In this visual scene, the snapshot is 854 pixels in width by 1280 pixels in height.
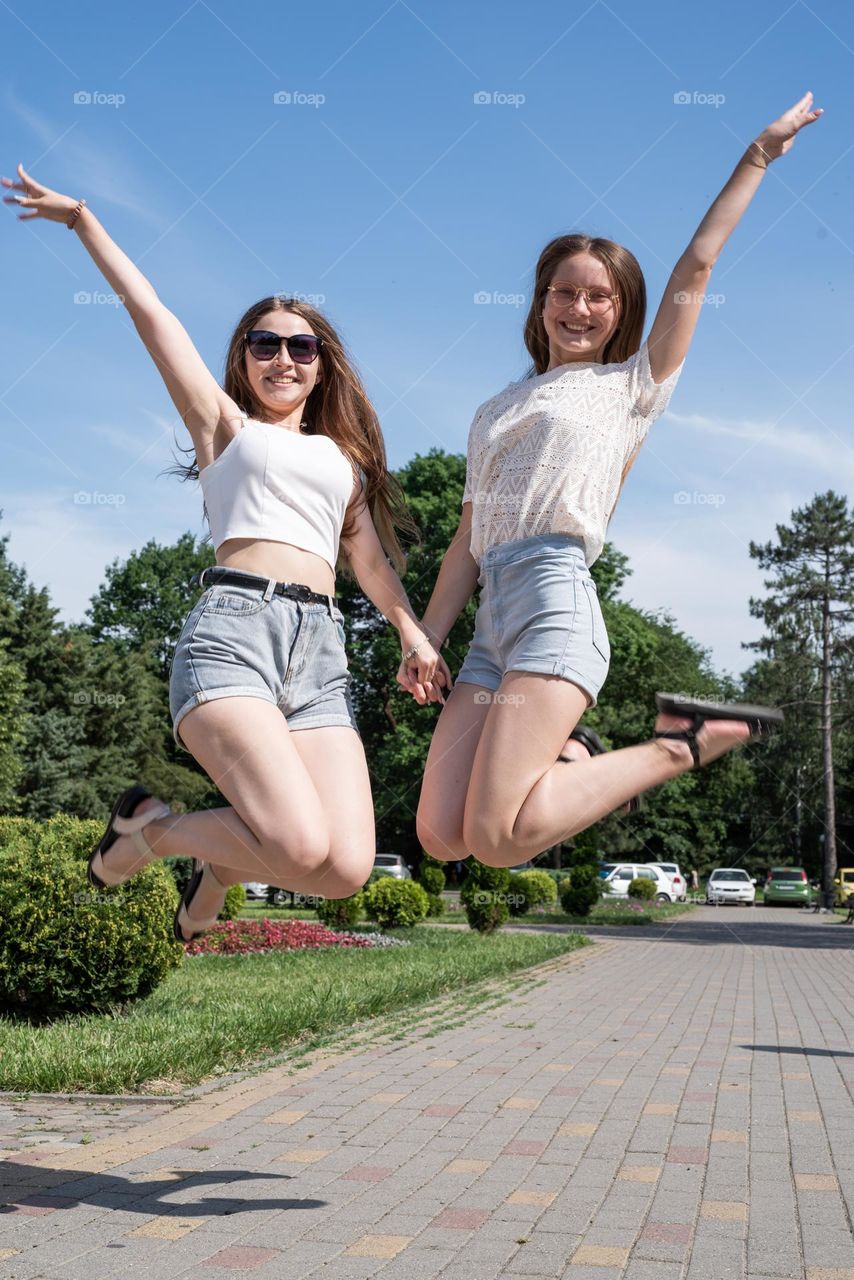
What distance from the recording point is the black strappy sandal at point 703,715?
4070 mm

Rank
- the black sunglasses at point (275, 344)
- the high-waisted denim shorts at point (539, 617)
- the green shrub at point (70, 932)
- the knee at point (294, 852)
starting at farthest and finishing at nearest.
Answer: the green shrub at point (70, 932) < the black sunglasses at point (275, 344) < the high-waisted denim shorts at point (539, 617) < the knee at point (294, 852)

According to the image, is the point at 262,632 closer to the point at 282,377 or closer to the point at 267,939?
the point at 282,377

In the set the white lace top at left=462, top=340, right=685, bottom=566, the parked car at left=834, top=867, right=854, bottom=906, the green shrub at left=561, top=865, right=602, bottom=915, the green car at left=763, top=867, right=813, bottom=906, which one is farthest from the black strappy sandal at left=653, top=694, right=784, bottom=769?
the green car at left=763, top=867, right=813, bottom=906

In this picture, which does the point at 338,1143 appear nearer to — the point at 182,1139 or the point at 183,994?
the point at 182,1139

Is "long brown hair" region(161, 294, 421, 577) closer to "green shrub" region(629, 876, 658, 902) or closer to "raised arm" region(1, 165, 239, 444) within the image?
"raised arm" region(1, 165, 239, 444)

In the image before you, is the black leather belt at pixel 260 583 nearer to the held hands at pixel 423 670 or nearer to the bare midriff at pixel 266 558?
the bare midriff at pixel 266 558

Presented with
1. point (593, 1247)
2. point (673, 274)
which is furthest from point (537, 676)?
point (593, 1247)

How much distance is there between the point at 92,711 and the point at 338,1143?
4293 centimetres

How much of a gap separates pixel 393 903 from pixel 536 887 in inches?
307

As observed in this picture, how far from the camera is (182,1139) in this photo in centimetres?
645

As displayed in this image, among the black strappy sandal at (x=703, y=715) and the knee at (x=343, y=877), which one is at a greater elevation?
the black strappy sandal at (x=703, y=715)

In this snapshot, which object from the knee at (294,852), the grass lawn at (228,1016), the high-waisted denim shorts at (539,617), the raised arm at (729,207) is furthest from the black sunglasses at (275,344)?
the grass lawn at (228,1016)

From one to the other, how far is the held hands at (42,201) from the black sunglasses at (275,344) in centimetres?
75

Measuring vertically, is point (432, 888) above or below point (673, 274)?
below
